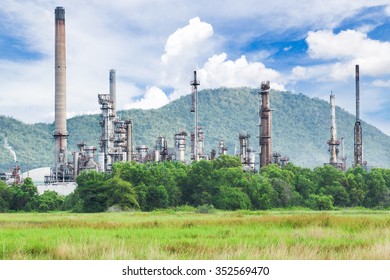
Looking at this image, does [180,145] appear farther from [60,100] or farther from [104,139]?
[60,100]

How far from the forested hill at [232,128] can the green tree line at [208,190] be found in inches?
2496

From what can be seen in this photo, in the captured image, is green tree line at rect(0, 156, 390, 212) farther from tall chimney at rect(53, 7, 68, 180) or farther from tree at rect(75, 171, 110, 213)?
tall chimney at rect(53, 7, 68, 180)

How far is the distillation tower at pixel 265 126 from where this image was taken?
8619 cm

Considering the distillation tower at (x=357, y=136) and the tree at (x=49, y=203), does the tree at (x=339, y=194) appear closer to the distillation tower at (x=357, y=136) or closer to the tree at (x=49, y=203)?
the distillation tower at (x=357, y=136)

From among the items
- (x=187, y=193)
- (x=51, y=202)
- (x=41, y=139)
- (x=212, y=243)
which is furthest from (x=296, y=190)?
(x=41, y=139)

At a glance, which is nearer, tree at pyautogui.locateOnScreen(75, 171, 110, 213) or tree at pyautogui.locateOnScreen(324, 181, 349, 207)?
tree at pyautogui.locateOnScreen(75, 171, 110, 213)

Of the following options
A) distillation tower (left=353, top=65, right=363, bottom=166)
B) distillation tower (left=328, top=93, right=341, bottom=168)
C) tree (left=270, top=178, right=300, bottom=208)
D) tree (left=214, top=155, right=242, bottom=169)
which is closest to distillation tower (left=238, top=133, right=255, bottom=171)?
distillation tower (left=328, top=93, right=341, bottom=168)

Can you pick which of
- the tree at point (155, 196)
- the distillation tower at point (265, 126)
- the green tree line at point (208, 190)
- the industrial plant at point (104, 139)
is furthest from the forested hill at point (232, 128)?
the tree at point (155, 196)

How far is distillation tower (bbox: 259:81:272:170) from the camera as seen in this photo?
86.2 m

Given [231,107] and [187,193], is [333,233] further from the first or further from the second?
[231,107]

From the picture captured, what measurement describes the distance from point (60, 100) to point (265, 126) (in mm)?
30752

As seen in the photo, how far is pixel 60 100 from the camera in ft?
300

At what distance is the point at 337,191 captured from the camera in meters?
71.6

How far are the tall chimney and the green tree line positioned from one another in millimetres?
22322
